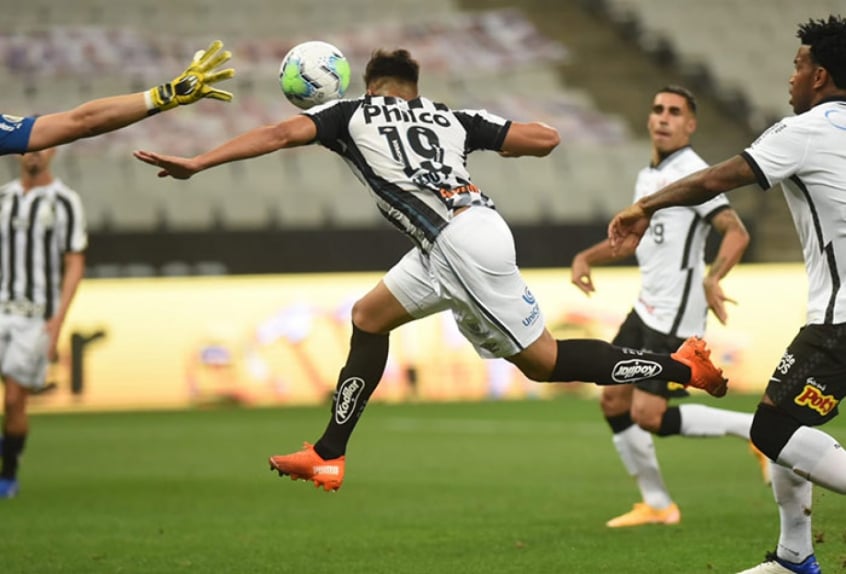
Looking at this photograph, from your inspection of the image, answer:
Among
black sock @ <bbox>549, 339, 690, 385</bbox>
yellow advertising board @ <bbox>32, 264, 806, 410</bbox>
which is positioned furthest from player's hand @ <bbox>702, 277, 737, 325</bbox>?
yellow advertising board @ <bbox>32, 264, 806, 410</bbox>

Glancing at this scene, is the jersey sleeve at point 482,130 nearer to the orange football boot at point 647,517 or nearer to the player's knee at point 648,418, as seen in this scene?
the player's knee at point 648,418

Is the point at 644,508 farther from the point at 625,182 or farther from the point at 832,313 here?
the point at 625,182

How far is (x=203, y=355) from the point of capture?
1847cm

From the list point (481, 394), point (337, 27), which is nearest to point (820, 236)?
point (481, 394)

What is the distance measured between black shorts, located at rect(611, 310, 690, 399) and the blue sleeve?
397 cm

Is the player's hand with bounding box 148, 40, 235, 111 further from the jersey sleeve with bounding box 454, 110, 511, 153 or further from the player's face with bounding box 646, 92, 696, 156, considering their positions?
the player's face with bounding box 646, 92, 696, 156

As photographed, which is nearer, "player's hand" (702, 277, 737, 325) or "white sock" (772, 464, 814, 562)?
"white sock" (772, 464, 814, 562)

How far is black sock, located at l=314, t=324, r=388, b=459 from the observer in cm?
699

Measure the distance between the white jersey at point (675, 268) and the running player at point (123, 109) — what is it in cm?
369

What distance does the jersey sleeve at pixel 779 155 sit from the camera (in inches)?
217

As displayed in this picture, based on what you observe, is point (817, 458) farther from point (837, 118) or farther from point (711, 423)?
point (711, 423)

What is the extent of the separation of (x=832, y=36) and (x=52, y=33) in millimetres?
21734

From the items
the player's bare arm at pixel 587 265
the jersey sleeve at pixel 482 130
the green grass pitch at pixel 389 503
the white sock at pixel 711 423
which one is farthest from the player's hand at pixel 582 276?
the jersey sleeve at pixel 482 130

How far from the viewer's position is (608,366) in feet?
21.6
